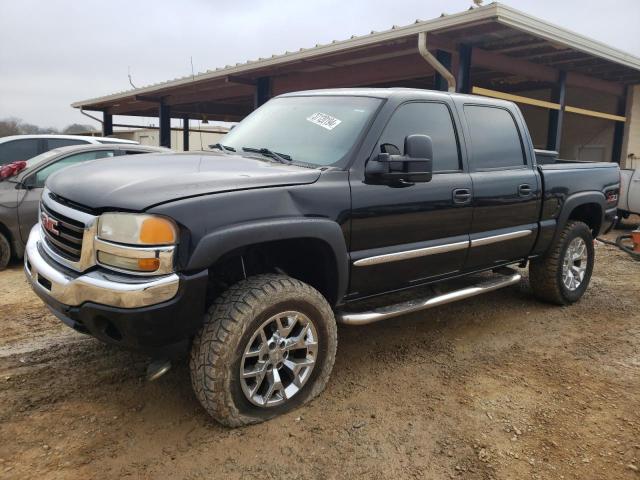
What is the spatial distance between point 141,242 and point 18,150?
6.80 metres

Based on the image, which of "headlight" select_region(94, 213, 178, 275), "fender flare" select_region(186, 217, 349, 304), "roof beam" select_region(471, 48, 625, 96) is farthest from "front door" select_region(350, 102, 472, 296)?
"roof beam" select_region(471, 48, 625, 96)

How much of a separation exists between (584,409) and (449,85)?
671 centimetres

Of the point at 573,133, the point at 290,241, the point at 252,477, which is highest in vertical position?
the point at 573,133

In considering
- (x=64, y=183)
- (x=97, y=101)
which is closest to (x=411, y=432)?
(x=64, y=183)

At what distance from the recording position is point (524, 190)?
438cm

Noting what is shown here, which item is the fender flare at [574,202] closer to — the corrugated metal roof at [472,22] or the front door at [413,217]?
the front door at [413,217]

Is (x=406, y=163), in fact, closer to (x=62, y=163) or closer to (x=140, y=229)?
(x=140, y=229)

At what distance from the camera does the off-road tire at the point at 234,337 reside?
2641 mm

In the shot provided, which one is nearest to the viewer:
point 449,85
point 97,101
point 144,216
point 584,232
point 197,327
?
point 144,216

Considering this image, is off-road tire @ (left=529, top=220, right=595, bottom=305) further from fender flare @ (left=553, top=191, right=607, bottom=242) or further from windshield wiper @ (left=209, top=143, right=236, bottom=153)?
windshield wiper @ (left=209, top=143, right=236, bottom=153)

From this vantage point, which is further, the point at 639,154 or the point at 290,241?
the point at 639,154

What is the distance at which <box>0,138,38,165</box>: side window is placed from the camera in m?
7.79

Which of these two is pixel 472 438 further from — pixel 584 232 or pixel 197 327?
pixel 584 232

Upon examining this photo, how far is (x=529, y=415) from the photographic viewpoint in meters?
3.06
